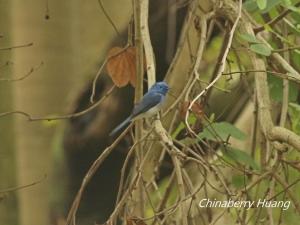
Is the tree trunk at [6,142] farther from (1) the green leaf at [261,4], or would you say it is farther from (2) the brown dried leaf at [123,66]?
(1) the green leaf at [261,4]

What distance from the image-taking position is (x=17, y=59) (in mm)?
3066

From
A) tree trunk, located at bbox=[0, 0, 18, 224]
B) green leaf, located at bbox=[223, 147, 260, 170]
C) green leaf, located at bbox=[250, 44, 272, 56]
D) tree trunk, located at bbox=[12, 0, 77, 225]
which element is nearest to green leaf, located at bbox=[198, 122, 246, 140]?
green leaf, located at bbox=[223, 147, 260, 170]

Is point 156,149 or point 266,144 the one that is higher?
point 266,144

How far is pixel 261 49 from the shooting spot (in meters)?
1.67

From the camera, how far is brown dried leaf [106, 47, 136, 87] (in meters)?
1.80

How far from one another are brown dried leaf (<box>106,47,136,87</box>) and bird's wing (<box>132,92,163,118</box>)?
155 mm

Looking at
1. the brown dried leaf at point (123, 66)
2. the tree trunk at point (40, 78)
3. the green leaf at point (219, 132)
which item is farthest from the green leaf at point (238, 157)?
the tree trunk at point (40, 78)

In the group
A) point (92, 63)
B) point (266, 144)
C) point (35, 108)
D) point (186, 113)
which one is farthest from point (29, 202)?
point (186, 113)

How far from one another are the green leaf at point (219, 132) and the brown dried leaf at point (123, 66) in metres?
0.18

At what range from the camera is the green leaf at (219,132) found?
5.68ft

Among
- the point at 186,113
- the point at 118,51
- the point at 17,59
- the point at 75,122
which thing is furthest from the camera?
the point at 17,59

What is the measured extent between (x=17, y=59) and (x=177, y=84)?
3.06ft

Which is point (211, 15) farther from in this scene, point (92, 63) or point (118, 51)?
point (92, 63)

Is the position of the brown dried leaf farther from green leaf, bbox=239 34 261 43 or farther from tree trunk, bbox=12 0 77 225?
tree trunk, bbox=12 0 77 225
